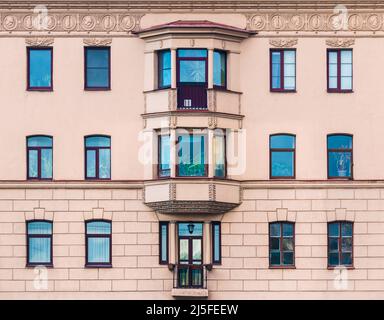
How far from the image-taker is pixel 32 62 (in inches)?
6708

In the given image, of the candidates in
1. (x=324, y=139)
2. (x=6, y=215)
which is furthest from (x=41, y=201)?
(x=324, y=139)

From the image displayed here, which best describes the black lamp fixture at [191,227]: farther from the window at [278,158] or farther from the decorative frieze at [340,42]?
the decorative frieze at [340,42]

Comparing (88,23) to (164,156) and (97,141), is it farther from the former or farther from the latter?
(164,156)

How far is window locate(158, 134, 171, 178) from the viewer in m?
169

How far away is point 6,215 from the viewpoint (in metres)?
170

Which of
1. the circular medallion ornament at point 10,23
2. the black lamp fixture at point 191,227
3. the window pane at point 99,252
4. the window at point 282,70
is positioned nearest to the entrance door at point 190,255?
the black lamp fixture at point 191,227

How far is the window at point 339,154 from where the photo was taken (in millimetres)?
170000

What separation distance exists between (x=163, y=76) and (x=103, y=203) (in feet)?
18.8

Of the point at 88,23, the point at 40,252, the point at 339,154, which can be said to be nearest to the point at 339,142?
the point at 339,154

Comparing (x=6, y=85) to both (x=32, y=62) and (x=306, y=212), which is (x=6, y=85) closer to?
(x=32, y=62)

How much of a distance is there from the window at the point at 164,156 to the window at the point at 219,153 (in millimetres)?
1881

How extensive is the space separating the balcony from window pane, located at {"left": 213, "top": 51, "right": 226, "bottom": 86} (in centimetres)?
413

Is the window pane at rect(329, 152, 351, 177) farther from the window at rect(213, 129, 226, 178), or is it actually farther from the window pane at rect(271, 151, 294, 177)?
the window at rect(213, 129, 226, 178)
